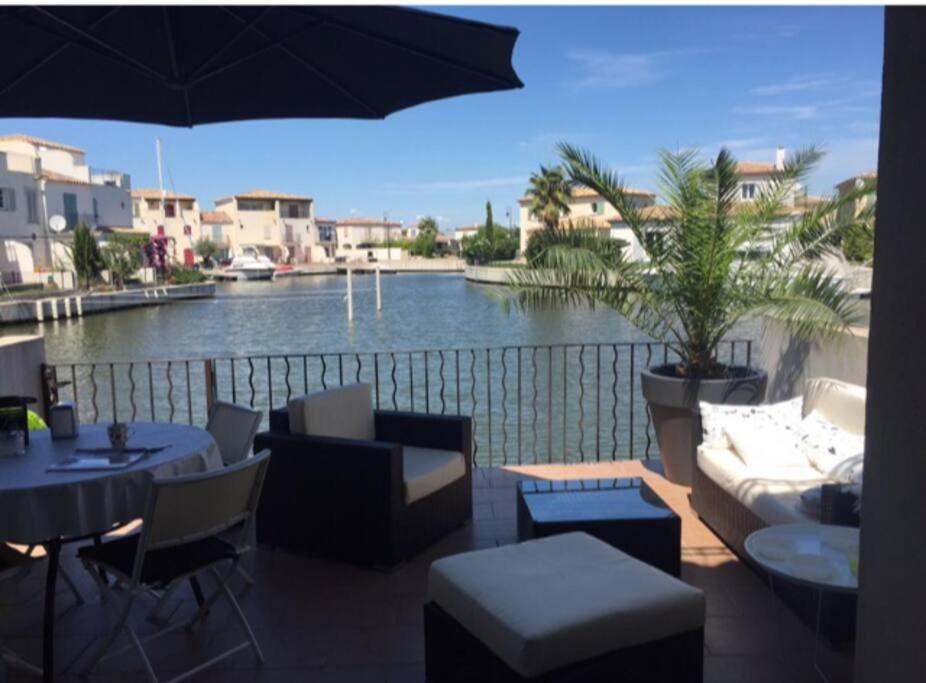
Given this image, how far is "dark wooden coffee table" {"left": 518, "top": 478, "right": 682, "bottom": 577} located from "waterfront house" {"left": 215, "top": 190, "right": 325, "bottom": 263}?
6316 cm

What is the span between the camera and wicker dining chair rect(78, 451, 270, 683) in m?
2.36

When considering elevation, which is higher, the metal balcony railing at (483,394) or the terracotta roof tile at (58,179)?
the terracotta roof tile at (58,179)

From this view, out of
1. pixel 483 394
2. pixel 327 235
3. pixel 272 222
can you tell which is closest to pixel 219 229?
pixel 272 222

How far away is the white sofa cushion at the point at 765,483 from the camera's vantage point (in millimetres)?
3061

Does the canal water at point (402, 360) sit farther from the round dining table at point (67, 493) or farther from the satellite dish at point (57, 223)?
the satellite dish at point (57, 223)

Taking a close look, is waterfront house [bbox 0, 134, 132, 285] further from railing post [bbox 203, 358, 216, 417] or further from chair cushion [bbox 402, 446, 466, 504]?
Answer: chair cushion [bbox 402, 446, 466, 504]

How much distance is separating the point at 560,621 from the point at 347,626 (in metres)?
1.30

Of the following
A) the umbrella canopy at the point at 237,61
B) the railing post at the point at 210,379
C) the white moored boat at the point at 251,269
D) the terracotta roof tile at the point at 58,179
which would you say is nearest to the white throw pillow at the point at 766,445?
the umbrella canopy at the point at 237,61

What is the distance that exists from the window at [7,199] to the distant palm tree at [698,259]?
33847 mm


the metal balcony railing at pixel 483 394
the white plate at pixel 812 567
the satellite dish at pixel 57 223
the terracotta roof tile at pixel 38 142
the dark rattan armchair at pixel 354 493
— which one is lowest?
the metal balcony railing at pixel 483 394

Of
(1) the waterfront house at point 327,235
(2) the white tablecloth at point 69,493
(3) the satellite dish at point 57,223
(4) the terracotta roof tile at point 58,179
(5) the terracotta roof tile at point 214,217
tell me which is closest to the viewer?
(2) the white tablecloth at point 69,493

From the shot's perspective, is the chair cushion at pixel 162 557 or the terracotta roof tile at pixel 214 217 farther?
the terracotta roof tile at pixel 214 217

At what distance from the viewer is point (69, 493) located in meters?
2.43

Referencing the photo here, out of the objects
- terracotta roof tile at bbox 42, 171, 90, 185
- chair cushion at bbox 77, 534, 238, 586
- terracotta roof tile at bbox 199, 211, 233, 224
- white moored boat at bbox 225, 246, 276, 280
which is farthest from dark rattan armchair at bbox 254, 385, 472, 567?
terracotta roof tile at bbox 199, 211, 233, 224
